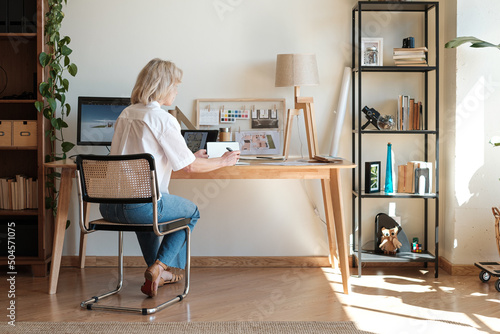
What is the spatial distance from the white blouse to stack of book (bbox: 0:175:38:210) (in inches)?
42.0

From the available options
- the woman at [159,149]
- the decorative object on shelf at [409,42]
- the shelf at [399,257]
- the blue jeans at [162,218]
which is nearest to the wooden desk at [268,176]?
the woman at [159,149]

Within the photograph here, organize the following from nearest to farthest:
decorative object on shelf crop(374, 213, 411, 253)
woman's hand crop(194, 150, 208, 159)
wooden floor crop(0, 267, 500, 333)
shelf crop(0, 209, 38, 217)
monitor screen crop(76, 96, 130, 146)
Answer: wooden floor crop(0, 267, 500, 333), woman's hand crop(194, 150, 208, 159), shelf crop(0, 209, 38, 217), monitor screen crop(76, 96, 130, 146), decorative object on shelf crop(374, 213, 411, 253)

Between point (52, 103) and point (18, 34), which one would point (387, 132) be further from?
point (18, 34)

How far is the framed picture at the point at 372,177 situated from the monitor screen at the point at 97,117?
63.9 inches

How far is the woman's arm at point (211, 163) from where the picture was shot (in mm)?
3166

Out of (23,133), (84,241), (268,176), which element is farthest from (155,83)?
(84,241)

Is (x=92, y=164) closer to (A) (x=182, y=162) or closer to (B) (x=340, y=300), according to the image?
(A) (x=182, y=162)

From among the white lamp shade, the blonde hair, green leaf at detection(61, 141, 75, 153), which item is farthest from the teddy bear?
green leaf at detection(61, 141, 75, 153)

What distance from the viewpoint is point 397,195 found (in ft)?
12.6

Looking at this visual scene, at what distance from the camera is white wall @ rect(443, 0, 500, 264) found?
12.5ft

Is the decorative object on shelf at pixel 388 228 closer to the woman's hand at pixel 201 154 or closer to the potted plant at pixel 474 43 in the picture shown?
the potted plant at pixel 474 43

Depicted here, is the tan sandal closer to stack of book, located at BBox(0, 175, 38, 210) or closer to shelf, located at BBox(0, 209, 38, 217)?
shelf, located at BBox(0, 209, 38, 217)

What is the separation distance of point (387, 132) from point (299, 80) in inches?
25.7

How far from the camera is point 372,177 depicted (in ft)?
12.8
